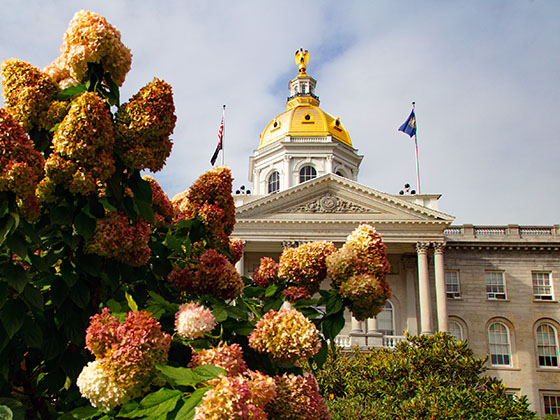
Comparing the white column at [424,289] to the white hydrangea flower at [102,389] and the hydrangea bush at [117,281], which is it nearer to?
the hydrangea bush at [117,281]

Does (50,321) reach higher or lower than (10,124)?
lower

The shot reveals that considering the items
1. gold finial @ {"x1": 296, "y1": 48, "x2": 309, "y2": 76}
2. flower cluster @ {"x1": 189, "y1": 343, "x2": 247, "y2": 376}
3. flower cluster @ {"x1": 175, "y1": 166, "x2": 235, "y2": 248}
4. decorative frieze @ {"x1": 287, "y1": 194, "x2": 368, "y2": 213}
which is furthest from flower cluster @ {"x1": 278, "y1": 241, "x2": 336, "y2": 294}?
gold finial @ {"x1": 296, "y1": 48, "x2": 309, "y2": 76}

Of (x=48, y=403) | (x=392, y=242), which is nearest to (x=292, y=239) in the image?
(x=392, y=242)

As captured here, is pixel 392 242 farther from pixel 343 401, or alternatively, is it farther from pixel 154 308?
pixel 154 308

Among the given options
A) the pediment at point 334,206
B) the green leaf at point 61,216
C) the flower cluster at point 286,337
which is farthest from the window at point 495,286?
the green leaf at point 61,216

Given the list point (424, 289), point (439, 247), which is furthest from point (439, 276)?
point (439, 247)

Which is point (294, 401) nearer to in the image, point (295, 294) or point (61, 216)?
point (295, 294)

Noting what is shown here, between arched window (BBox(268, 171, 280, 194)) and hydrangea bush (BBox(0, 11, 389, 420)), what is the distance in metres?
46.8

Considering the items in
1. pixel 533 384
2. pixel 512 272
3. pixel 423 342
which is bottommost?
pixel 533 384

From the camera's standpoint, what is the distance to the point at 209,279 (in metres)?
3.20

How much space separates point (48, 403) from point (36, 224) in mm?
1146

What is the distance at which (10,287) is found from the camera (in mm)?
2834

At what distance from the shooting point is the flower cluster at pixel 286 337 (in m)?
2.55

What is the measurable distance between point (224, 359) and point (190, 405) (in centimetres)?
28
